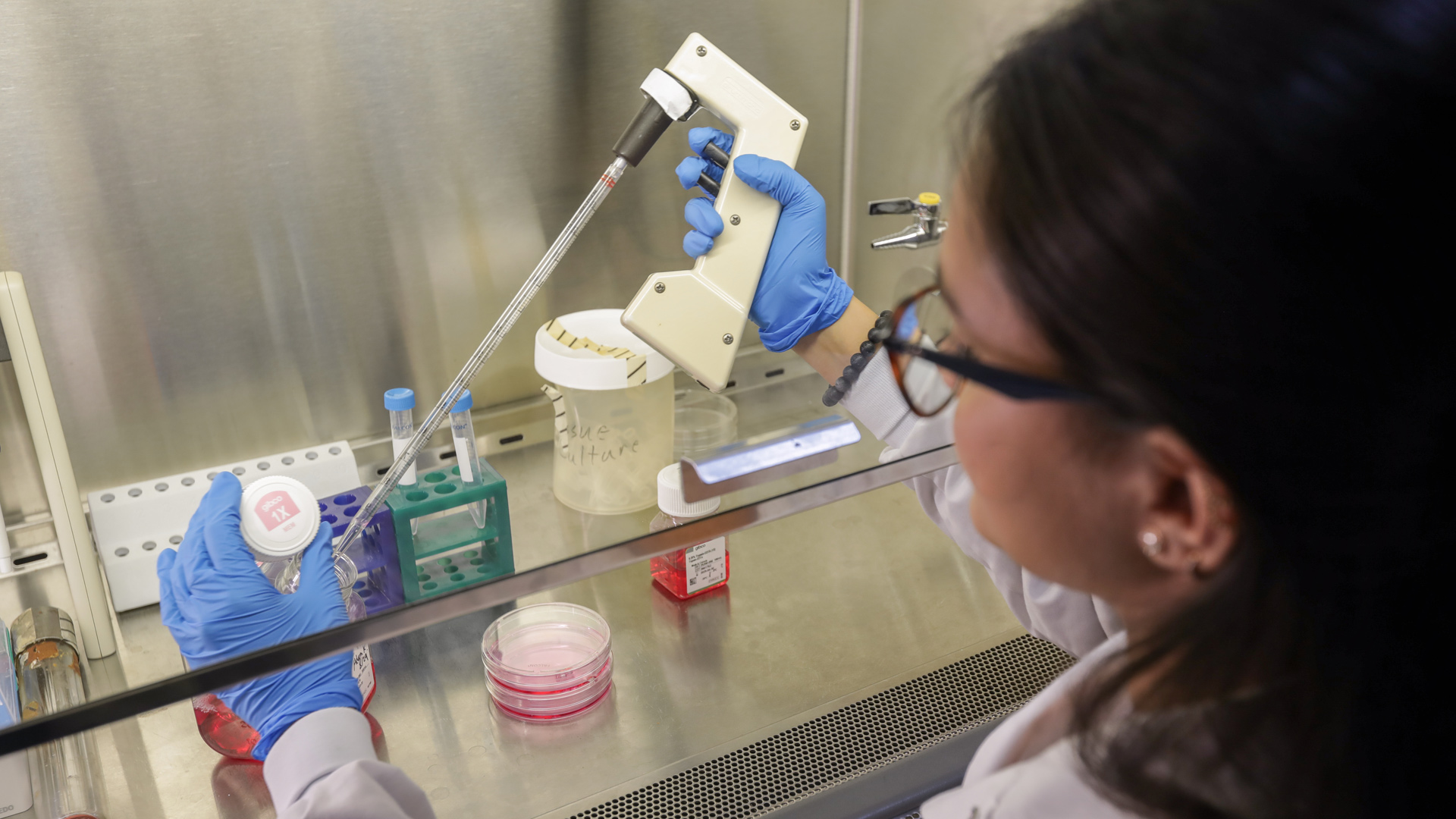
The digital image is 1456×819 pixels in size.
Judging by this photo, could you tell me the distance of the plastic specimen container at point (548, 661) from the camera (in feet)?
3.56

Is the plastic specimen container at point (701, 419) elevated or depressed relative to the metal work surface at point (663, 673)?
elevated

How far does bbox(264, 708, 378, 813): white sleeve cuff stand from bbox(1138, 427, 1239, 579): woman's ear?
0.61 m

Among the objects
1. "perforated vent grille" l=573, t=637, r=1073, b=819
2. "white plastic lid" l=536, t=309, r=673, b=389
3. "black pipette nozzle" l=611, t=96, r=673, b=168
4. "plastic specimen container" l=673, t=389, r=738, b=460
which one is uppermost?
"black pipette nozzle" l=611, t=96, r=673, b=168

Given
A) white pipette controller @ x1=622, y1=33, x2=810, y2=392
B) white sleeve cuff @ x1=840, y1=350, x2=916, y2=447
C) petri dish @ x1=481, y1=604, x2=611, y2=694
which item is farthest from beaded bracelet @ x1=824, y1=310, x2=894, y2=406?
petri dish @ x1=481, y1=604, x2=611, y2=694

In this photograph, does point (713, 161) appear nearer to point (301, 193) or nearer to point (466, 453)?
point (466, 453)

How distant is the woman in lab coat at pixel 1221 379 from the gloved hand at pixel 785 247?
20.8 inches

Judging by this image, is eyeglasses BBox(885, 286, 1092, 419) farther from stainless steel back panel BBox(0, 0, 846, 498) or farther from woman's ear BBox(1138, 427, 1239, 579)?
stainless steel back panel BBox(0, 0, 846, 498)

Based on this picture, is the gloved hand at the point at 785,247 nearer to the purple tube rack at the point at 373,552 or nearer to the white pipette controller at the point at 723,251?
the white pipette controller at the point at 723,251

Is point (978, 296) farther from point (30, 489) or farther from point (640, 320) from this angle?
point (30, 489)

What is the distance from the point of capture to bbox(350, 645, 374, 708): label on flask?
104cm

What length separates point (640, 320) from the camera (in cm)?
116

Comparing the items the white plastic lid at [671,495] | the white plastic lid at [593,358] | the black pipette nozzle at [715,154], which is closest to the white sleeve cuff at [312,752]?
the white plastic lid at [671,495]

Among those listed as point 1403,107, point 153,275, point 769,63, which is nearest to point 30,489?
point 153,275

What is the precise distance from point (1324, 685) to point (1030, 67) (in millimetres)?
373
